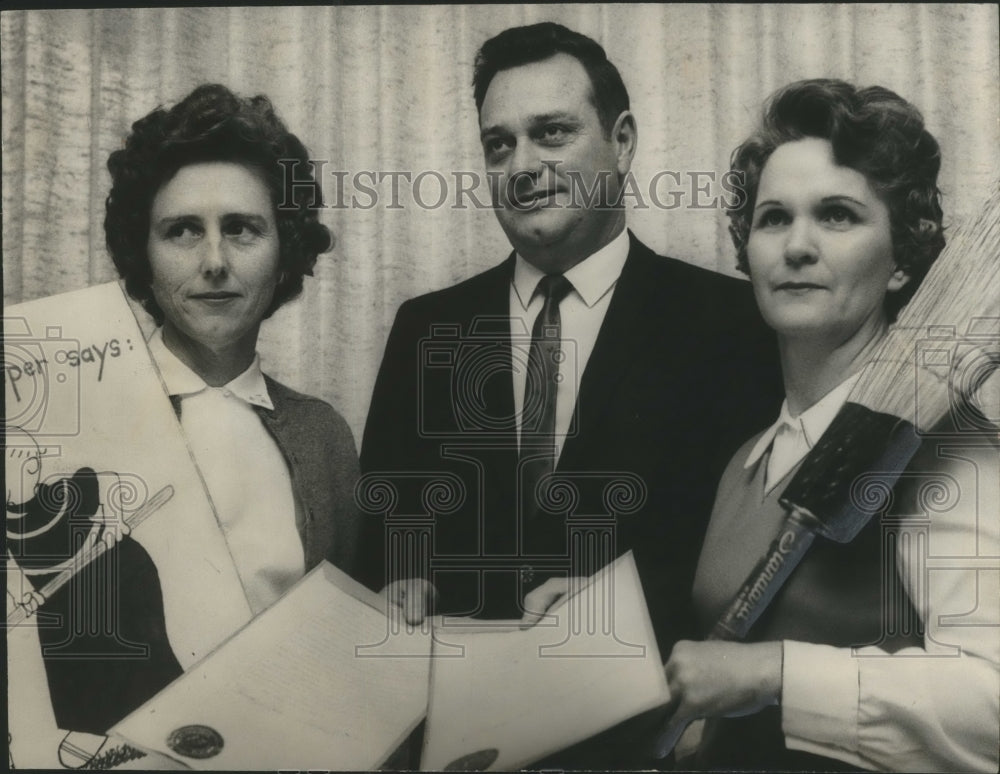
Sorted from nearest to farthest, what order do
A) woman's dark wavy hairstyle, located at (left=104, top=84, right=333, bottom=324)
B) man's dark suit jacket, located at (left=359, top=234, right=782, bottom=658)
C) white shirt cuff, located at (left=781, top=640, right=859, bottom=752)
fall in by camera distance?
white shirt cuff, located at (left=781, top=640, right=859, bottom=752)
man's dark suit jacket, located at (left=359, top=234, right=782, bottom=658)
woman's dark wavy hairstyle, located at (left=104, top=84, right=333, bottom=324)

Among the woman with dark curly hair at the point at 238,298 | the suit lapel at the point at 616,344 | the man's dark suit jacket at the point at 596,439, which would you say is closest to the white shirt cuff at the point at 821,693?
the man's dark suit jacket at the point at 596,439

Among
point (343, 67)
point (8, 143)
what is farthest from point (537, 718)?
point (8, 143)

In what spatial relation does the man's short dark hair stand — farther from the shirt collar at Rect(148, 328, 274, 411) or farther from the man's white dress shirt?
the shirt collar at Rect(148, 328, 274, 411)

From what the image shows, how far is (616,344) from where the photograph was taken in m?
3.60

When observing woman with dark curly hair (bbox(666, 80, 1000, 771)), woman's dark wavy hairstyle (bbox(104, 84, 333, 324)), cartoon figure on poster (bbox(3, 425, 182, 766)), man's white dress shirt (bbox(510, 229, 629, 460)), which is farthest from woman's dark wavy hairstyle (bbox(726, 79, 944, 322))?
cartoon figure on poster (bbox(3, 425, 182, 766))

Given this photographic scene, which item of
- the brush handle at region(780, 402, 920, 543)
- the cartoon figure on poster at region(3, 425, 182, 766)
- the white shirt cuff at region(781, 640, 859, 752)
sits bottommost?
the white shirt cuff at region(781, 640, 859, 752)

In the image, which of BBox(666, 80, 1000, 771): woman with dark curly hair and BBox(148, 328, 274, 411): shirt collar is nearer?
BBox(666, 80, 1000, 771): woman with dark curly hair

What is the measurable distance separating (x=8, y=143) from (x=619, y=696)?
8.76 feet

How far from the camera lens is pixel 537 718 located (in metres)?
3.54

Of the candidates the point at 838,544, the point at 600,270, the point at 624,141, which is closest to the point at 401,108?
the point at 624,141

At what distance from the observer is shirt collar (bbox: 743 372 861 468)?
354 centimetres

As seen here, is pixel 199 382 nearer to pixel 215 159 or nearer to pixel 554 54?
pixel 215 159

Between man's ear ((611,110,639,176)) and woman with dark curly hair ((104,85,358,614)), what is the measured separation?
3.17 ft

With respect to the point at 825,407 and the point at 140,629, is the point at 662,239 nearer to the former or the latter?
the point at 825,407
